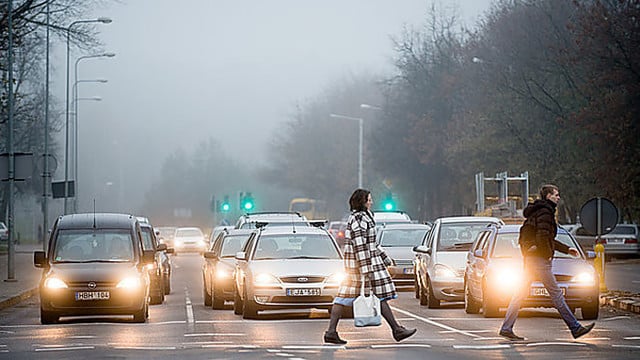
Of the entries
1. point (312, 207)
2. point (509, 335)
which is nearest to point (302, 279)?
point (509, 335)

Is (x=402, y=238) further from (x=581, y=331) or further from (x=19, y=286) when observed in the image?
(x=581, y=331)

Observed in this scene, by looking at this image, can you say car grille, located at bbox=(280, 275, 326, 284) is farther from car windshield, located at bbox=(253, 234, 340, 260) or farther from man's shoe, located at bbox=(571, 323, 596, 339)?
man's shoe, located at bbox=(571, 323, 596, 339)

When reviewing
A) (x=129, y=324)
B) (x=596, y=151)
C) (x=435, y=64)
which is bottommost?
(x=129, y=324)

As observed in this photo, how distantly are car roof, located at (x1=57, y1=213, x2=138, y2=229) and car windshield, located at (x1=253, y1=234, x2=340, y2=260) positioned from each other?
2321 mm

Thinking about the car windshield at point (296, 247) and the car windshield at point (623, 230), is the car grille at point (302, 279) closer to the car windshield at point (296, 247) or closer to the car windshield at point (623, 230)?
the car windshield at point (296, 247)

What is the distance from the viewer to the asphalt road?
1579 centimetres

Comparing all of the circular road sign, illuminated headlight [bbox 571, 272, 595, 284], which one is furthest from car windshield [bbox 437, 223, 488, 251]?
illuminated headlight [bbox 571, 272, 595, 284]

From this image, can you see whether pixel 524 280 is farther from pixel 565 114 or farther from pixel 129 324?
pixel 565 114

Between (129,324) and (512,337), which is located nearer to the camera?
(512,337)

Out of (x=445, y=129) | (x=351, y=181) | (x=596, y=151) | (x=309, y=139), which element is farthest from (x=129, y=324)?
(x=309, y=139)

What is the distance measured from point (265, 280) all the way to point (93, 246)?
3167 mm

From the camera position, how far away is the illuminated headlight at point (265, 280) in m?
22.1

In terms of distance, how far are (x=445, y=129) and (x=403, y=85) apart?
26.4 ft

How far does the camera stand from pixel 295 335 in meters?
18.9
